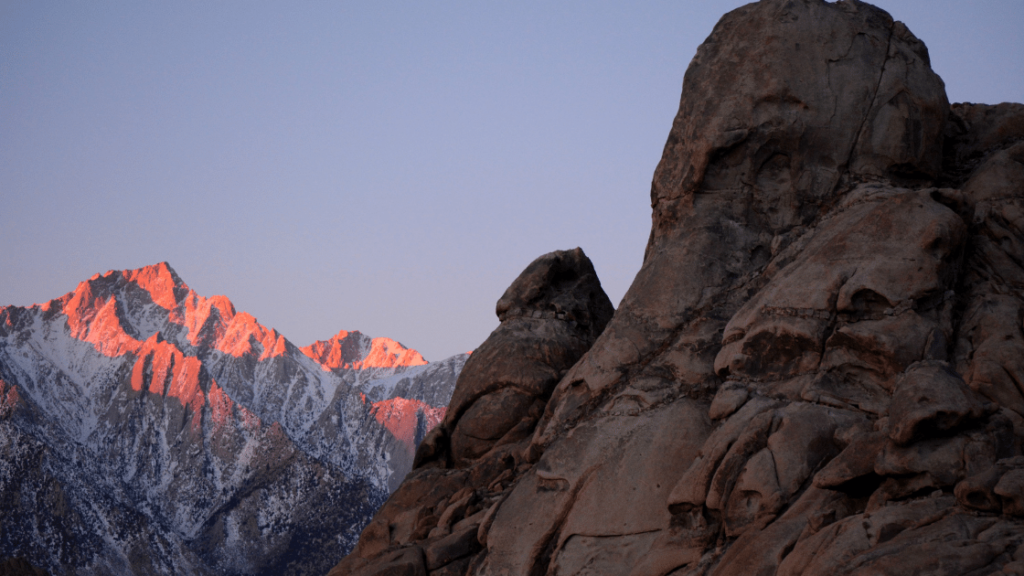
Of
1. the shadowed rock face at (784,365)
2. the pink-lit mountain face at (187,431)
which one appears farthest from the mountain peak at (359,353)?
the shadowed rock face at (784,365)

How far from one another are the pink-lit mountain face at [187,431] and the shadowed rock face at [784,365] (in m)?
88.1

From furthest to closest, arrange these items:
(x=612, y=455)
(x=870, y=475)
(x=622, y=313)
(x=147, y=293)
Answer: (x=147, y=293) → (x=622, y=313) → (x=612, y=455) → (x=870, y=475)

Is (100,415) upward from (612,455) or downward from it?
upward

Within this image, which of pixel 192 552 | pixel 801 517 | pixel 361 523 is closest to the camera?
pixel 801 517

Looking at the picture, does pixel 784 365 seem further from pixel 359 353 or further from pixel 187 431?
pixel 359 353

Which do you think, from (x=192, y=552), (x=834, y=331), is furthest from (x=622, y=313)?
(x=192, y=552)

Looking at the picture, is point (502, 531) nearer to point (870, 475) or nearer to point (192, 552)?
point (870, 475)

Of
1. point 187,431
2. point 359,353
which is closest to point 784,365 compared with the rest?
point 187,431

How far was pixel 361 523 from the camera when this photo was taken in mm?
105500

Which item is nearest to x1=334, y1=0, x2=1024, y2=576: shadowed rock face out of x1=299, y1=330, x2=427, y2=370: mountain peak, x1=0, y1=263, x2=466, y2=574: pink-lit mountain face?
x1=0, y1=263, x2=466, y2=574: pink-lit mountain face

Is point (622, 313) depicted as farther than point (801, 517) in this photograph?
Yes

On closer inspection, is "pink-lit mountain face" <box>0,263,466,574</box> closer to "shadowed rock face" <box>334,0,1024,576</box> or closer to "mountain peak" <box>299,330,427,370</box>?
"mountain peak" <box>299,330,427,370</box>

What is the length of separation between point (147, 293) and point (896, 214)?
542ft

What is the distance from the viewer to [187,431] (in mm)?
135750
